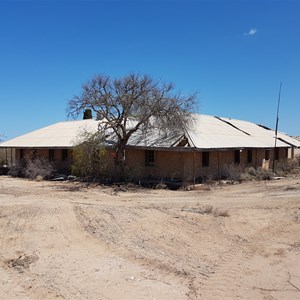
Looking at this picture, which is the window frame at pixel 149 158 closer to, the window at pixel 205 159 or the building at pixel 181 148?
the building at pixel 181 148

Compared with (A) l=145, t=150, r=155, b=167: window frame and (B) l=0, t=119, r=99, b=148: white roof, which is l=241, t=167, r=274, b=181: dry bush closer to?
(A) l=145, t=150, r=155, b=167: window frame

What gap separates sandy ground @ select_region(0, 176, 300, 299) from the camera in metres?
7.24

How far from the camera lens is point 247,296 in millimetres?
6961

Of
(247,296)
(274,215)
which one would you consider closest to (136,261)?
(247,296)

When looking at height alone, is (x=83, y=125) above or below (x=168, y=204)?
above

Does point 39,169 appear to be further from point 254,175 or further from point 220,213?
point 220,213

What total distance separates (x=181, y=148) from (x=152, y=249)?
1190 cm

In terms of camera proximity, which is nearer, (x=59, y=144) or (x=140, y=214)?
(x=140, y=214)

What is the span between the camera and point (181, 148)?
21.0 metres

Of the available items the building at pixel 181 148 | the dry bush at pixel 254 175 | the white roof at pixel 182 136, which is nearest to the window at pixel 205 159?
the building at pixel 181 148

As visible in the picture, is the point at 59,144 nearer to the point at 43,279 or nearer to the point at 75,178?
the point at 75,178

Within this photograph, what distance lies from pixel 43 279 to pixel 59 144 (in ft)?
68.6

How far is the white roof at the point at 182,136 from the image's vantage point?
75.2 ft

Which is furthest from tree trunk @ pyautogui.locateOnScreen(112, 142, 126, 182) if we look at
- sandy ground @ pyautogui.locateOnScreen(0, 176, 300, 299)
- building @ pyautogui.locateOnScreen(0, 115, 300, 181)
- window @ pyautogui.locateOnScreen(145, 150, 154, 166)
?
sandy ground @ pyautogui.locateOnScreen(0, 176, 300, 299)
